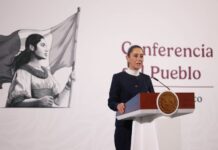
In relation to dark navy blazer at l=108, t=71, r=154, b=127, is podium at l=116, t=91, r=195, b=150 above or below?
below

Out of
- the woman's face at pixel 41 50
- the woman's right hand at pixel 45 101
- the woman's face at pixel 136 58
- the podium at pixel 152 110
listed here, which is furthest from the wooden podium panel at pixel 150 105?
the woman's face at pixel 41 50

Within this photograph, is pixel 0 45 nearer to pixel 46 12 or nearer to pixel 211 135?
pixel 46 12

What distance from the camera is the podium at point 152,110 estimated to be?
1.70 metres

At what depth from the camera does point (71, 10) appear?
3.46 meters

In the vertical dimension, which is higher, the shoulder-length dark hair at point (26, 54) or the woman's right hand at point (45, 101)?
the shoulder-length dark hair at point (26, 54)

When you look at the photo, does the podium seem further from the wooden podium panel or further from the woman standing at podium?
the woman standing at podium

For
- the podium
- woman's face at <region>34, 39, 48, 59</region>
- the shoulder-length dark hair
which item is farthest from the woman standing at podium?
the shoulder-length dark hair

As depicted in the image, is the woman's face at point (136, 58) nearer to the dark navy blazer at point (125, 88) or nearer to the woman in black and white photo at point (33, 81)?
the dark navy blazer at point (125, 88)

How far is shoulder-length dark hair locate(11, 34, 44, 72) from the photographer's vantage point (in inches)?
132

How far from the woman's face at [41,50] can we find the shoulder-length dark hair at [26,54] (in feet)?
0.11

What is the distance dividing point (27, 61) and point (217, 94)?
2.13 metres

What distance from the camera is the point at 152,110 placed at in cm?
170

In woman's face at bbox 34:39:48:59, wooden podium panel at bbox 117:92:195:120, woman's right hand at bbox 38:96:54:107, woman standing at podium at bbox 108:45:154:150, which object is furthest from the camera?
woman's face at bbox 34:39:48:59

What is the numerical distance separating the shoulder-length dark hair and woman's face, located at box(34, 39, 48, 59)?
3cm
